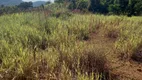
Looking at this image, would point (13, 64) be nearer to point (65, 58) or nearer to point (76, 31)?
point (65, 58)

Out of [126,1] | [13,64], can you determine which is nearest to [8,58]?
[13,64]

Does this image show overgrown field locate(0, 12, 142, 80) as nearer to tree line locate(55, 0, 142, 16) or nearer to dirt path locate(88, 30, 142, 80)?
dirt path locate(88, 30, 142, 80)

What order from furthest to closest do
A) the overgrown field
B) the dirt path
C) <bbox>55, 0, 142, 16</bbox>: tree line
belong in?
<bbox>55, 0, 142, 16</bbox>: tree line
the dirt path
the overgrown field

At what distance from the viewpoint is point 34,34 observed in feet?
15.3

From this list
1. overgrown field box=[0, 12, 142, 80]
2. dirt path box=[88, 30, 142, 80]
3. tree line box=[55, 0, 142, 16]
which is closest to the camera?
overgrown field box=[0, 12, 142, 80]

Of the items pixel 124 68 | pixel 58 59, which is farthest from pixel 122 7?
pixel 58 59

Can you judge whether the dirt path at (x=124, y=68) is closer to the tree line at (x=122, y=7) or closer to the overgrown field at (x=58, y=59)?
the overgrown field at (x=58, y=59)

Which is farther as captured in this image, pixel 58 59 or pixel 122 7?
pixel 122 7

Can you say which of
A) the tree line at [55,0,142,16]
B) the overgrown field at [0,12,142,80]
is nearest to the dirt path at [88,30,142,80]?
the overgrown field at [0,12,142,80]

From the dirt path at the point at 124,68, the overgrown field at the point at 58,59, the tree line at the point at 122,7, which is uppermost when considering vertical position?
the overgrown field at the point at 58,59

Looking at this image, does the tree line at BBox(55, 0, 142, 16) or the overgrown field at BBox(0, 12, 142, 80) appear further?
the tree line at BBox(55, 0, 142, 16)

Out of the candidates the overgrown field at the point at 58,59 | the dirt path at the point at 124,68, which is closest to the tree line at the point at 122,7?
the overgrown field at the point at 58,59

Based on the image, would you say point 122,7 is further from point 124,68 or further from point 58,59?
point 58,59

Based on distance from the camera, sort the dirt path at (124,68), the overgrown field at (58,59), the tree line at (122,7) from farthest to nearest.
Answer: the tree line at (122,7) → the dirt path at (124,68) → the overgrown field at (58,59)
